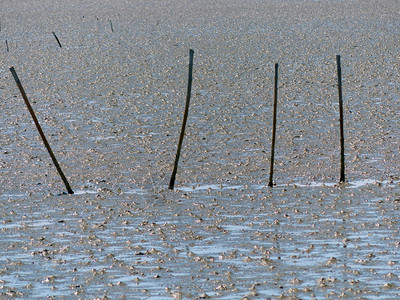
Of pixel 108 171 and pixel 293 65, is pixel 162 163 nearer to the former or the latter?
pixel 108 171

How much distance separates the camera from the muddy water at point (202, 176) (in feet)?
21.8

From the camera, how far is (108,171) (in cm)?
1035

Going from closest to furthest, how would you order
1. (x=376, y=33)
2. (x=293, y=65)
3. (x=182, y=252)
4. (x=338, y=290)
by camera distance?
(x=338, y=290)
(x=182, y=252)
(x=293, y=65)
(x=376, y=33)

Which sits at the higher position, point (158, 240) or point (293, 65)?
point (293, 65)

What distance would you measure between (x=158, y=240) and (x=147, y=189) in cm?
201

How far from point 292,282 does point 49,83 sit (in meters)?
12.3

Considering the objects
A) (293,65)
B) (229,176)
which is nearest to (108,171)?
(229,176)

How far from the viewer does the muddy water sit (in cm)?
664

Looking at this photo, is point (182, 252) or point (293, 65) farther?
point (293, 65)

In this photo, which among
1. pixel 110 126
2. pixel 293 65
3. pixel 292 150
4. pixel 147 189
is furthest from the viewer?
pixel 293 65

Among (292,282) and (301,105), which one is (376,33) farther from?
(292,282)

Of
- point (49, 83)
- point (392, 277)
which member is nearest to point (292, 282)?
point (392, 277)

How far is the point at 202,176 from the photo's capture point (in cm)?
1005

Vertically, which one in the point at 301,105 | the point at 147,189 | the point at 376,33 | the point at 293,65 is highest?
the point at 376,33
